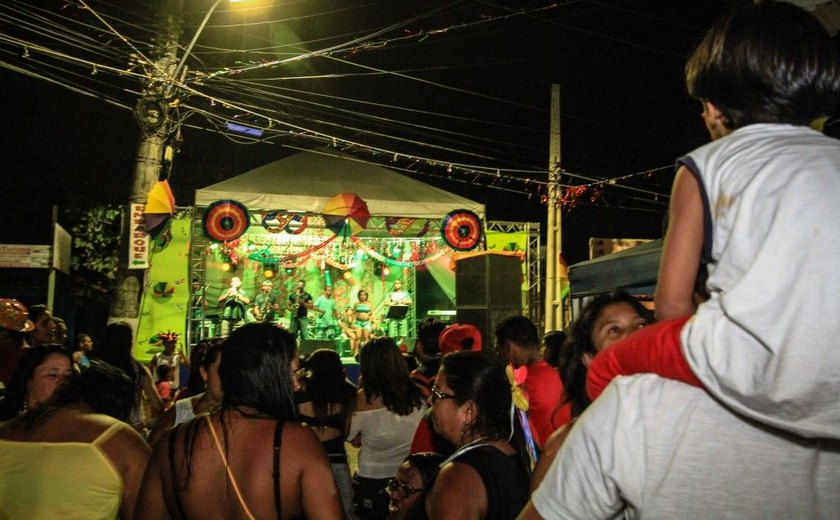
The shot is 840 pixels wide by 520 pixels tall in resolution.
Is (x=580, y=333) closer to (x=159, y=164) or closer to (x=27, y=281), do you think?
(x=159, y=164)

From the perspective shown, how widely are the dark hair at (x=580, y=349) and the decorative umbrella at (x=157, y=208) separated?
10.1 m

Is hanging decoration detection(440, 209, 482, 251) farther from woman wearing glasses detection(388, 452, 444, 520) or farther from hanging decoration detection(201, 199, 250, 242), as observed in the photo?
woman wearing glasses detection(388, 452, 444, 520)

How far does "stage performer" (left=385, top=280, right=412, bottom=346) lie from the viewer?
19922 millimetres

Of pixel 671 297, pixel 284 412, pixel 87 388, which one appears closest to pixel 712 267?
pixel 671 297

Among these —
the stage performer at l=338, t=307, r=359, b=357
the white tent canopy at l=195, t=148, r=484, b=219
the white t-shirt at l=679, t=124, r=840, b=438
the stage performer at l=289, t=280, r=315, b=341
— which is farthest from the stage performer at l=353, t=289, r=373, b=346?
the white t-shirt at l=679, t=124, r=840, b=438

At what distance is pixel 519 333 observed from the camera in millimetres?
5508

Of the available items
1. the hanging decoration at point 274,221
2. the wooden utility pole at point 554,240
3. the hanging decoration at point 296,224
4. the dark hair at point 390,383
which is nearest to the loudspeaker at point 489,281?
the wooden utility pole at point 554,240

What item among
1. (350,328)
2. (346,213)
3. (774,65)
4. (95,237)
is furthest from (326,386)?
(95,237)

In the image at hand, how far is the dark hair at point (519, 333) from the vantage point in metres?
5.48

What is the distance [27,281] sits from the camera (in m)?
22.3

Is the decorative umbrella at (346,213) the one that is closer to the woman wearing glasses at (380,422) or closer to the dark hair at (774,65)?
the woman wearing glasses at (380,422)

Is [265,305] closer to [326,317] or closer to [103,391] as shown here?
[326,317]

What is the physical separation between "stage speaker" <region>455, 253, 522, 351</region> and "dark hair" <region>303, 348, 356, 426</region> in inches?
286

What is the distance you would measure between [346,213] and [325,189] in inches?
70.3
